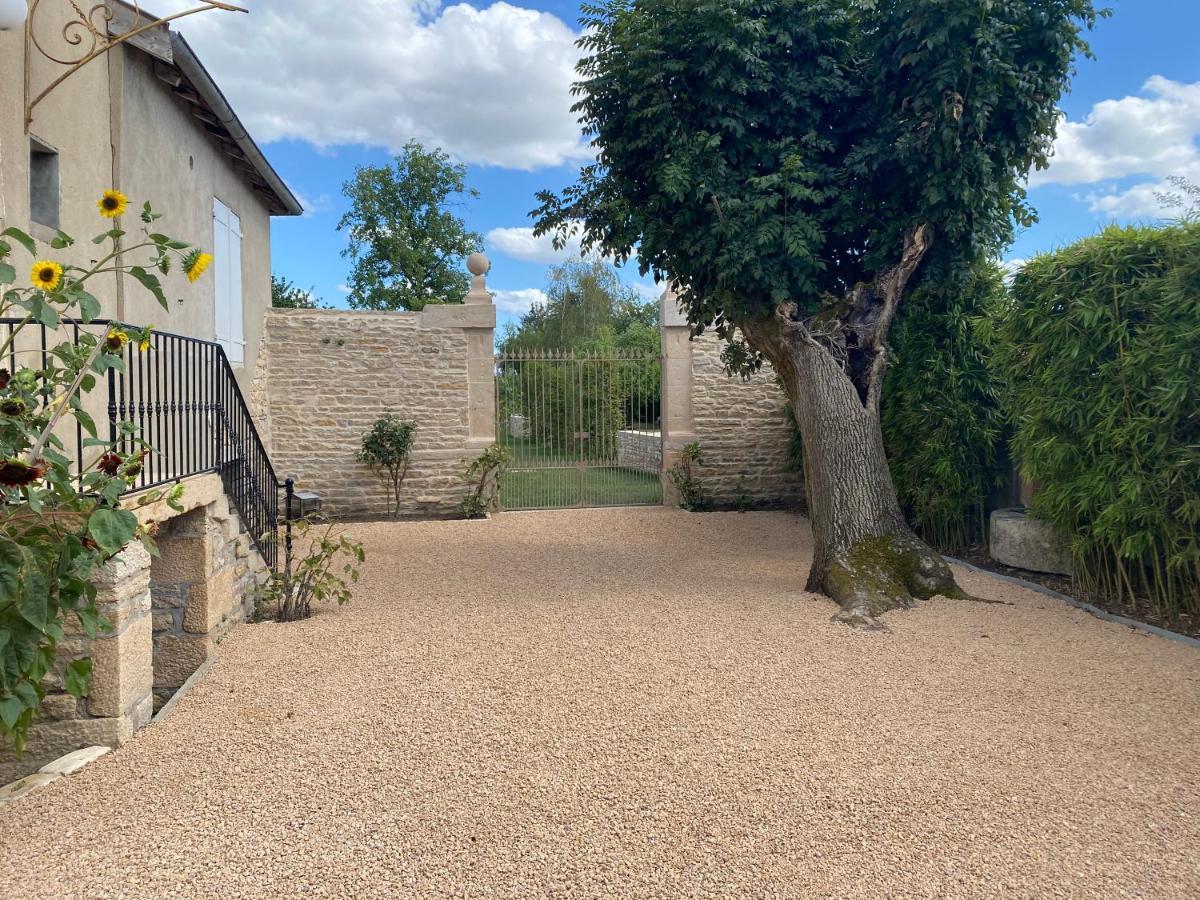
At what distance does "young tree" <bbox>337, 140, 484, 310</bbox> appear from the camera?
20.0m

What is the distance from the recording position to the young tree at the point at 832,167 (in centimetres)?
522

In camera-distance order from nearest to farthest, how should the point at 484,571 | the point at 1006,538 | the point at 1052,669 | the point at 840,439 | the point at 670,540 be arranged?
the point at 1052,669 < the point at 840,439 < the point at 1006,538 < the point at 484,571 < the point at 670,540

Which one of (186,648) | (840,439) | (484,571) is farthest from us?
(484,571)

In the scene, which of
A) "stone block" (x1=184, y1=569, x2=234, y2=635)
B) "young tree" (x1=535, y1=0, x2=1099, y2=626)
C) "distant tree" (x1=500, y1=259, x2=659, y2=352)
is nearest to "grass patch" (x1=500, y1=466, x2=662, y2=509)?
"young tree" (x1=535, y1=0, x2=1099, y2=626)

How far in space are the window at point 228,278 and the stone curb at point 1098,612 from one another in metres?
6.91

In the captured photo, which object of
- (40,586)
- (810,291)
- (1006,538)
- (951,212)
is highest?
(951,212)

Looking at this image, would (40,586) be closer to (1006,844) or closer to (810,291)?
(1006,844)

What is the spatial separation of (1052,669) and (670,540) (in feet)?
14.1

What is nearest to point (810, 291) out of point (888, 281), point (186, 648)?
point (888, 281)

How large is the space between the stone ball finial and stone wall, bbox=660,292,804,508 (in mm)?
2233

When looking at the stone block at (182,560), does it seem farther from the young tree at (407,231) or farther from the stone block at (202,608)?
the young tree at (407,231)

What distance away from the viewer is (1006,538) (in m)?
6.16

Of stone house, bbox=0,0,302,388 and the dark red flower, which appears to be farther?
stone house, bbox=0,0,302,388

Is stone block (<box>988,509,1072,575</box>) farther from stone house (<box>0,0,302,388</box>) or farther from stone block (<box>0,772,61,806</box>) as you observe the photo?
stone house (<box>0,0,302,388</box>)
